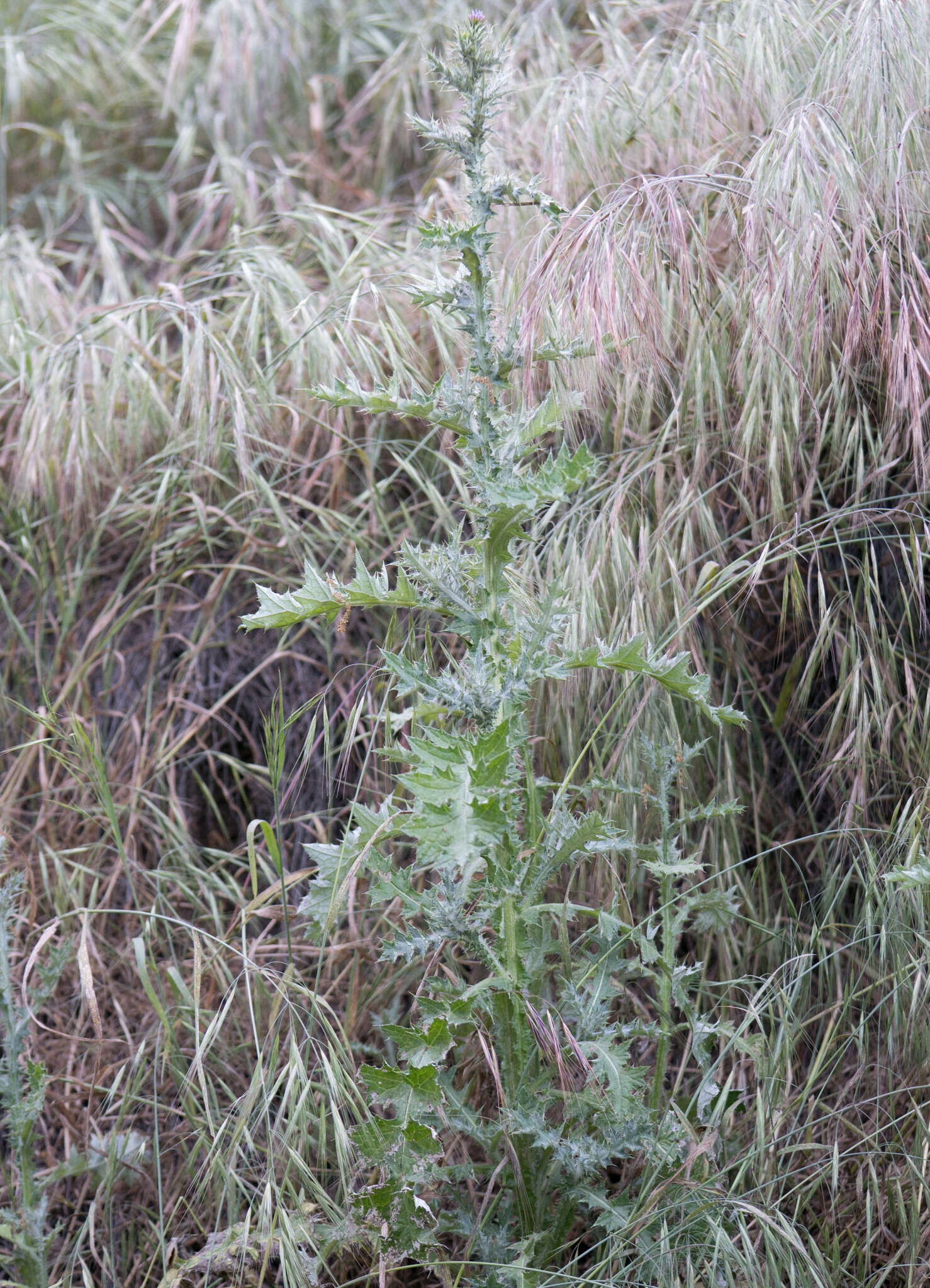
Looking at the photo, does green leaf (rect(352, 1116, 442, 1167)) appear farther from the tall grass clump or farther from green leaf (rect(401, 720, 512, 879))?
green leaf (rect(401, 720, 512, 879))

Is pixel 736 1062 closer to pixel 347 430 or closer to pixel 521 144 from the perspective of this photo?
pixel 347 430

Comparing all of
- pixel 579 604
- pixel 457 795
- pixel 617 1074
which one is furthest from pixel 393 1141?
pixel 579 604

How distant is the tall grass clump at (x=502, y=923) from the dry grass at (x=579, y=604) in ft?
0.32

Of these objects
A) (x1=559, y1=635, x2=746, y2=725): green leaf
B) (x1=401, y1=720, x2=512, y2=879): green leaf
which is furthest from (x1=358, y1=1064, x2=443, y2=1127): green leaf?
(x1=559, y1=635, x2=746, y2=725): green leaf

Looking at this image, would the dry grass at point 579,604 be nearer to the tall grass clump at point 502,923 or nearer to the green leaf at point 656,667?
the tall grass clump at point 502,923

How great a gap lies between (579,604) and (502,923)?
59cm

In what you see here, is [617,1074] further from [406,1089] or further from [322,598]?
[322,598]

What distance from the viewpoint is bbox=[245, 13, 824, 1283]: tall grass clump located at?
1347mm

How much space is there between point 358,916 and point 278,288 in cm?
146

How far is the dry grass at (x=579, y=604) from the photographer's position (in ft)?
5.29

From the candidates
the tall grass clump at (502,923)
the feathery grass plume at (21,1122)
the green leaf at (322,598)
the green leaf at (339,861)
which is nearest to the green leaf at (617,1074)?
the tall grass clump at (502,923)

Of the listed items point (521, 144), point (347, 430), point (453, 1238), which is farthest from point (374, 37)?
point (453, 1238)

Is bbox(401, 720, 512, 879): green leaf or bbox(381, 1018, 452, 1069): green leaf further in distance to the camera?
bbox(381, 1018, 452, 1069): green leaf

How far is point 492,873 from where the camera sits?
4.58 feet
